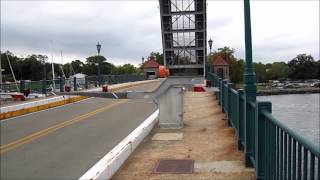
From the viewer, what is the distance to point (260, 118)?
6.57 m

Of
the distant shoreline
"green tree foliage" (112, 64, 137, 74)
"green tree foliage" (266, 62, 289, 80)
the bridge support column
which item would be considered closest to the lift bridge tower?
the bridge support column

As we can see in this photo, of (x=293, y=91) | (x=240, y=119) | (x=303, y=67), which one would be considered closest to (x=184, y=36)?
(x=240, y=119)

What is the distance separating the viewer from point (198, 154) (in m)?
9.95

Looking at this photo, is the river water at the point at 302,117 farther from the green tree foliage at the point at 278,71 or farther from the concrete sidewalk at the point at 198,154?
the green tree foliage at the point at 278,71

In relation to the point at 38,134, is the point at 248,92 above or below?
above

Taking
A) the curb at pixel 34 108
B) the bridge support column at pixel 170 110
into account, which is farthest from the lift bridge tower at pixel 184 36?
the bridge support column at pixel 170 110

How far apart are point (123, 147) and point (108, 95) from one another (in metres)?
1.66

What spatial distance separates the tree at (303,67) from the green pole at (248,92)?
464ft

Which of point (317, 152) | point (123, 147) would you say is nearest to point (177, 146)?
point (123, 147)

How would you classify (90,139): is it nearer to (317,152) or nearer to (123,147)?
(123,147)

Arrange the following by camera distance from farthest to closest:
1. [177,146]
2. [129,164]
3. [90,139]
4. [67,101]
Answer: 1. [67,101]
2. [90,139]
3. [177,146]
4. [129,164]

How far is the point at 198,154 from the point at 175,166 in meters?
1.23

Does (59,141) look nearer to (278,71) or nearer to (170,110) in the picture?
(170,110)

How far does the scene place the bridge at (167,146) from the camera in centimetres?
574
